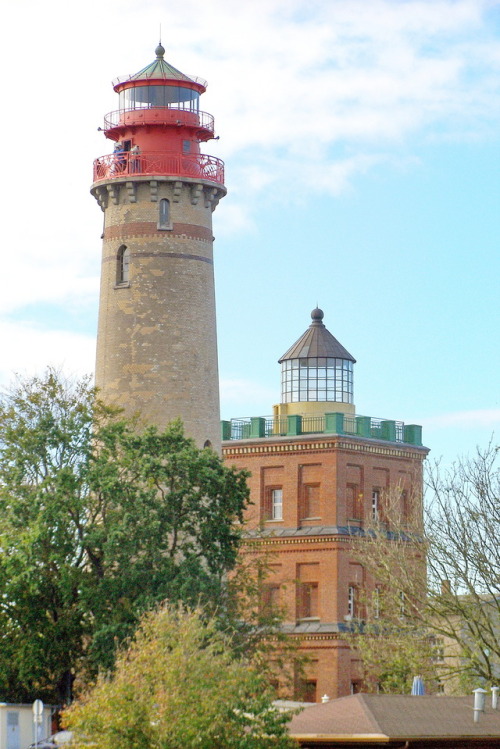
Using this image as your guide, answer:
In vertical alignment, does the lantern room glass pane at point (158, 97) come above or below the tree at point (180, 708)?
above

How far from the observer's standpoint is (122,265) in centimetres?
7075

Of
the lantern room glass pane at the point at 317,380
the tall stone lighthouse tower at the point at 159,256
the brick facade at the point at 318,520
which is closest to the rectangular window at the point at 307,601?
the brick facade at the point at 318,520

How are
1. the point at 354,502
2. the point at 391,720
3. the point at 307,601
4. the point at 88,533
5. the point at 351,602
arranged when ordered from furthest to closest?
1. the point at 354,502
2. the point at 307,601
3. the point at 351,602
4. the point at 88,533
5. the point at 391,720

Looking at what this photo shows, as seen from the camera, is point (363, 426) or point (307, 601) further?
point (363, 426)

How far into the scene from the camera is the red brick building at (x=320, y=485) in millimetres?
82688

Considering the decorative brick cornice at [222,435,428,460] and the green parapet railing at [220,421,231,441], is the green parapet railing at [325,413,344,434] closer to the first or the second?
the decorative brick cornice at [222,435,428,460]

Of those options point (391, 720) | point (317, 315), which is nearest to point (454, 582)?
point (391, 720)

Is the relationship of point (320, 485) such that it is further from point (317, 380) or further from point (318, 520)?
point (317, 380)

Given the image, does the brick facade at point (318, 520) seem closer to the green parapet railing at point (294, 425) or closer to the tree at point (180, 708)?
the green parapet railing at point (294, 425)

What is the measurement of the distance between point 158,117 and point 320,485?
22.3 m

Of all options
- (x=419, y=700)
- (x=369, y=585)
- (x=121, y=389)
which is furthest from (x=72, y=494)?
(x=369, y=585)

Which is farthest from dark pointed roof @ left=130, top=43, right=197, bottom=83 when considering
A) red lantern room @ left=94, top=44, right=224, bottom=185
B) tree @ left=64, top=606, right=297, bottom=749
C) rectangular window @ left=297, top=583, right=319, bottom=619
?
tree @ left=64, top=606, right=297, bottom=749

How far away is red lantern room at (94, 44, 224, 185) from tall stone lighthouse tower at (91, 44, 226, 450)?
0.04m

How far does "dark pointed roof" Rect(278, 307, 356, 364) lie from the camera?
89.5 meters
